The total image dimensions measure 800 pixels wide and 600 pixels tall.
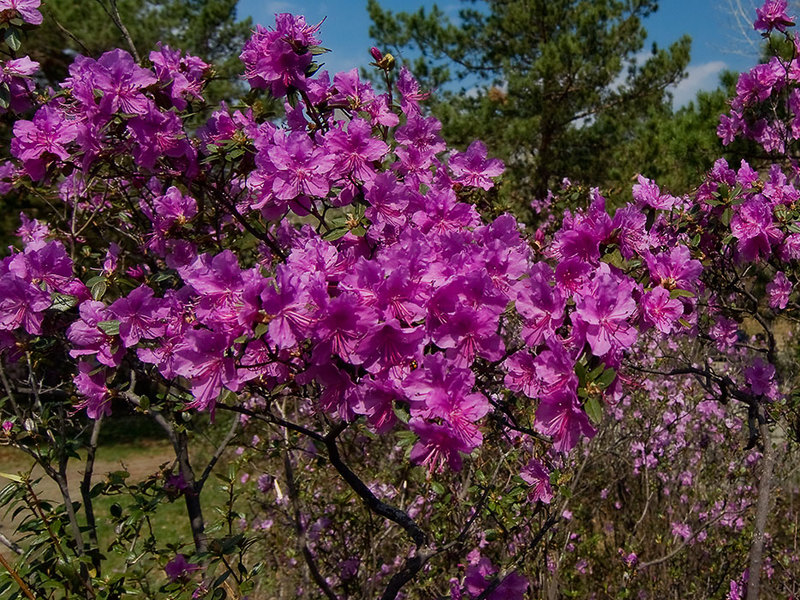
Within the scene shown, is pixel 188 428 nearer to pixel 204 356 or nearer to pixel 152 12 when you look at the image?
pixel 204 356

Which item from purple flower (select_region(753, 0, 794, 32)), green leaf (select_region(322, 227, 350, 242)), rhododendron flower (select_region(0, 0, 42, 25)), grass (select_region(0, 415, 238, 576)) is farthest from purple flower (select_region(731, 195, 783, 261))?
grass (select_region(0, 415, 238, 576))

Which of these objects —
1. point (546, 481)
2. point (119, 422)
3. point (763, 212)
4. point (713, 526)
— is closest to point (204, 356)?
point (546, 481)

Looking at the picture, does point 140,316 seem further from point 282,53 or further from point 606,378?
point 606,378

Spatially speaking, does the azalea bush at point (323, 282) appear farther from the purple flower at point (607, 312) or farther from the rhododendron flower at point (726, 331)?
the rhododendron flower at point (726, 331)

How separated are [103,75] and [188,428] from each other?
106 centimetres

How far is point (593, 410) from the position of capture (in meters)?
1.08

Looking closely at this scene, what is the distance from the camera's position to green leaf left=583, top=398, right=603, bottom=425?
42.1 inches

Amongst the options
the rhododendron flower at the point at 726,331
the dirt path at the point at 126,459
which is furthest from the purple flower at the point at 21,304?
the dirt path at the point at 126,459

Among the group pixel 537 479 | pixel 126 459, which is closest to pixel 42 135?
pixel 537 479

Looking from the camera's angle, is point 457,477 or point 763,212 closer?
point 763,212

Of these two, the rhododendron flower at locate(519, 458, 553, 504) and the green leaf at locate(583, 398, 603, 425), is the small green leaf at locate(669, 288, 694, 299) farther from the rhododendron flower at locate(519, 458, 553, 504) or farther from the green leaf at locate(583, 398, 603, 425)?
the rhododendron flower at locate(519, 458, 553, 504)

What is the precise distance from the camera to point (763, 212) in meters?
2.02

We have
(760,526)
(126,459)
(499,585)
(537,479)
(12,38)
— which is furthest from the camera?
(126,459)

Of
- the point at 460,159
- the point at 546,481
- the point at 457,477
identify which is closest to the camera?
the point at 460,159
